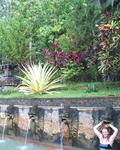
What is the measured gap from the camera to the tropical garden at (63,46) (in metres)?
13.9

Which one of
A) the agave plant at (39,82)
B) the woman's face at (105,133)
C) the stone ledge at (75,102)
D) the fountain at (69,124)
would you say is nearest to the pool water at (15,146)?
the fountain at (69,124)

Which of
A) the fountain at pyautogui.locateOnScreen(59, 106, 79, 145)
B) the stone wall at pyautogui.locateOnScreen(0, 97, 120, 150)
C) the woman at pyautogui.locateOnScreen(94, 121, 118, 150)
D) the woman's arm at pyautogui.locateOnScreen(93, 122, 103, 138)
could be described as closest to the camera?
the woman at pyautogui.locateOnScreen(94, 121, 118, 150)

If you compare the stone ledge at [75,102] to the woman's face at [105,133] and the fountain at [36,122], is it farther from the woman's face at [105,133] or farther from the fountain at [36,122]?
the woman's face at [105,133]

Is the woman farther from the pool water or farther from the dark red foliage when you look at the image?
the dark red foliage

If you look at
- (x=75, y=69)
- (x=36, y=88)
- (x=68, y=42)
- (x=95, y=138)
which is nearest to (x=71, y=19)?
(x=68, y=42)

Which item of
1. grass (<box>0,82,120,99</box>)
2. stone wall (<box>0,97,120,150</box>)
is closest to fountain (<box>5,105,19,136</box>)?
stone wall (<box>0,97,120,150</box>)

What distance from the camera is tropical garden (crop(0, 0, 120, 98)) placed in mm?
13867

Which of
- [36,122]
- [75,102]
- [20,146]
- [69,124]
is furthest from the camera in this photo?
[36,122]

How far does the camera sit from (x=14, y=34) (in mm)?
20891

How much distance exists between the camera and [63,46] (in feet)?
57.3

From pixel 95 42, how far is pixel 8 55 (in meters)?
6.25

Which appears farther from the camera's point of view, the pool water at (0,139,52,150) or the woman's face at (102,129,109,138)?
the pool water at (0,139,52,150)

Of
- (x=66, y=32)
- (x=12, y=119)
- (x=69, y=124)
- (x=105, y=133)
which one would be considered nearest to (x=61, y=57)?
(x=66, y=32)

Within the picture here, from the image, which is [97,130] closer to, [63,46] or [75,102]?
[75,102]
